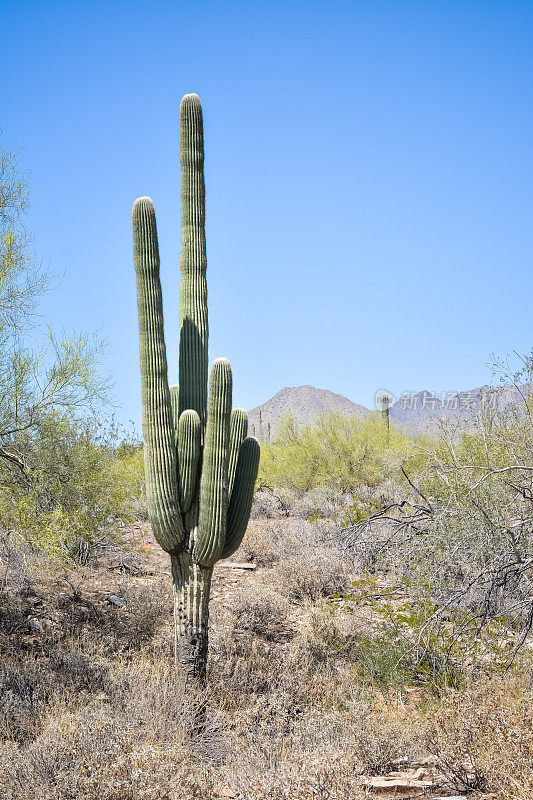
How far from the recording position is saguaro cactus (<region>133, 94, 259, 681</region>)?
6.75 m

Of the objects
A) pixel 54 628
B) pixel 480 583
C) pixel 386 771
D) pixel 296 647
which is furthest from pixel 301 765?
pixel 54 628

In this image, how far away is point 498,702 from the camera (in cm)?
522

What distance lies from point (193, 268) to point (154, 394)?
1.55 meters

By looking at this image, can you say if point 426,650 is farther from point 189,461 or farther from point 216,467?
point 189,461

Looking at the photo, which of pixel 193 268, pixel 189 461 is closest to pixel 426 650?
pixel 189 461

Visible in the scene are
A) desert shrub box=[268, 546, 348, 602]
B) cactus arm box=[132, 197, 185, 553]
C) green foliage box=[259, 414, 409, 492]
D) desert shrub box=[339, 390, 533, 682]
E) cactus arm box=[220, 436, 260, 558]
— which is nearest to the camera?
desert shrub box=[339, 390, 533, 682]

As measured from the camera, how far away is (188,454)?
6871mm

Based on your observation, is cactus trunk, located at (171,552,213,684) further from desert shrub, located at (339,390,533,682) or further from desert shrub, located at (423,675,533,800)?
desert shrub, located at (423,675,533,800)

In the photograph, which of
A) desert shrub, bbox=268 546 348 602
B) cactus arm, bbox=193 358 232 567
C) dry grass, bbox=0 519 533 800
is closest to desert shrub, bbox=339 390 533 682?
dry grass, bbox=0 519 533 800

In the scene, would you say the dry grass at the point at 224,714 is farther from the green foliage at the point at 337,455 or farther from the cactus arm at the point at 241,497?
the green foliage at the point at 337,455

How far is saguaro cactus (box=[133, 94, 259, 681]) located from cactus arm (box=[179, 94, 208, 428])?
0.02m

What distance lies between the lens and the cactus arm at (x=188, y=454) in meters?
6.88

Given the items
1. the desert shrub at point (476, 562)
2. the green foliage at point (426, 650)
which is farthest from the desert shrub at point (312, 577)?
the green foliage at point (426, 650)

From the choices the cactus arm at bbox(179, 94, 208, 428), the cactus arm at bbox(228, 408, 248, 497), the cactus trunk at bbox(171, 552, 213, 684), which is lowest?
the cactus trunk at bbox(171, 552, 213, 684)
